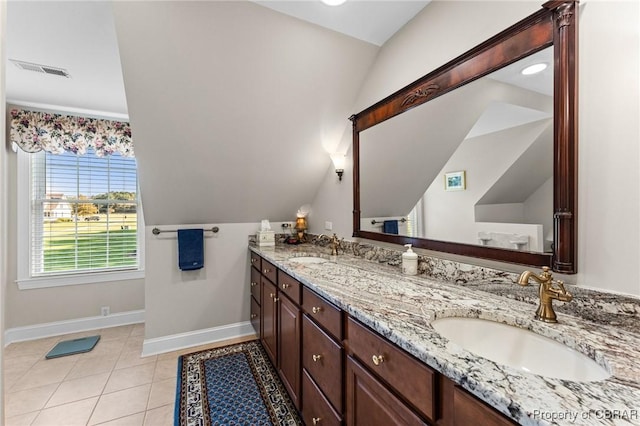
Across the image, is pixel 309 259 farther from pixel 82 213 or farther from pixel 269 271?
pixel 82 213

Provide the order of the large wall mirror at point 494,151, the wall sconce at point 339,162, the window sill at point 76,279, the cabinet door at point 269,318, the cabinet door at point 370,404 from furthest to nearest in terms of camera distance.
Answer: the window sill at point 76,279, the wall sconce at point 339,162, the cabinet door at point 269,318, the large wall mirror at point 494,151, the cabinet door at point 370,404

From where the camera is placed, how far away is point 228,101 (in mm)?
2047

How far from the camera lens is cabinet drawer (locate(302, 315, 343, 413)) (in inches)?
48.1

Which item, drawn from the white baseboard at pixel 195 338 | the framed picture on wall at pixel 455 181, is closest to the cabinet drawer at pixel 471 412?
the framed picture on wall at pixel 455 181

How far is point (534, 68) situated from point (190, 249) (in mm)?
2756

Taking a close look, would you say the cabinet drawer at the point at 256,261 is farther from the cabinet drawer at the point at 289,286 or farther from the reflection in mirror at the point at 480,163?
the reflection in mirror at the point at 480,163

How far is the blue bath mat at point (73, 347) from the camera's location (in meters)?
2.60

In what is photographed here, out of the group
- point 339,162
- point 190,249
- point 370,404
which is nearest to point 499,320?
point 370,404

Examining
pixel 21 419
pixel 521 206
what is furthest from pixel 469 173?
pixel 21 419

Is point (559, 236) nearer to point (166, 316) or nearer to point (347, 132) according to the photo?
point (347, 132)

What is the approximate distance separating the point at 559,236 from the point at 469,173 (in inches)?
20.0

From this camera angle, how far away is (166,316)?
8.71 feet

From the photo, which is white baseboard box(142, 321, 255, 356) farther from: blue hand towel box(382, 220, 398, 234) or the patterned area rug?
blue hand towel box(382, 220, 398, 234)

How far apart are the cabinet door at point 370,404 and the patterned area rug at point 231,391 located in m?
0.83
